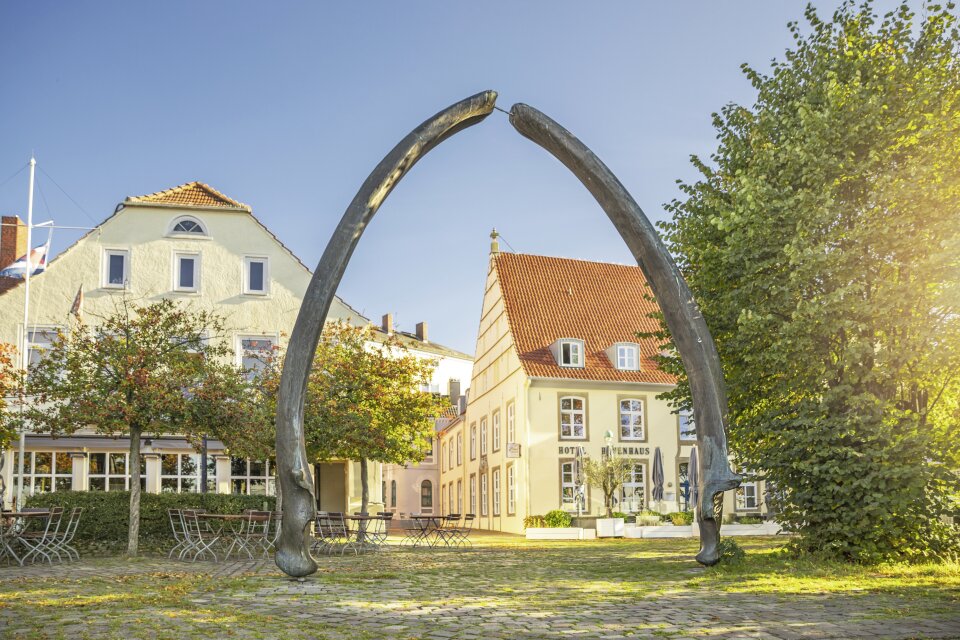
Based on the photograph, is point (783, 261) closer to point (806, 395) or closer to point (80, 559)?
point (806, 395)

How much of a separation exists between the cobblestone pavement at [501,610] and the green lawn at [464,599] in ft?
0.06

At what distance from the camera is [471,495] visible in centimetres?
4156

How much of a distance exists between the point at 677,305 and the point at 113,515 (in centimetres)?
1283

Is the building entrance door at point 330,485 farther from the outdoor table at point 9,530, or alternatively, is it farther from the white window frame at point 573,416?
the outdoor table at point 9,530

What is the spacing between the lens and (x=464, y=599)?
9539mm

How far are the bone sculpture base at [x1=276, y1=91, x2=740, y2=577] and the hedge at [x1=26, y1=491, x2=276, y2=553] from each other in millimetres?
9104

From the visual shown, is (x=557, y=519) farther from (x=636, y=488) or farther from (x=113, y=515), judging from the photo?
(x=113, y=515)

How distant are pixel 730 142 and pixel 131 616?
1130 centimetres

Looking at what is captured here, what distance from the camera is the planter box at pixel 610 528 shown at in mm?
27234

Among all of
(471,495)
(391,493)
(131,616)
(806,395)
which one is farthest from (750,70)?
(391,493)

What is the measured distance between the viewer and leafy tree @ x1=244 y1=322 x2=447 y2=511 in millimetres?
19734

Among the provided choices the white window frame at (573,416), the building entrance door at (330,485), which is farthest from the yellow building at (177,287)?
the white window frame at (573,416)

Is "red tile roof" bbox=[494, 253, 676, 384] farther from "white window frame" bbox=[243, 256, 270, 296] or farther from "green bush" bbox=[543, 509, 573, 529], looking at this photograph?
"white window frame" bbox=[243, 256, 270, 296]

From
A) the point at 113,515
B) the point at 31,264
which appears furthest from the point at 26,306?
the point at 113,515
